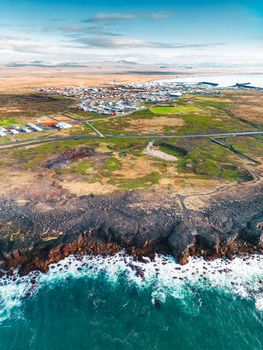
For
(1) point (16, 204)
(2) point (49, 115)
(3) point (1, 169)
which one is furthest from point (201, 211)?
(2) point (49, 115)

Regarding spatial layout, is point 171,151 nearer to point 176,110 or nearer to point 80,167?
point 80,167

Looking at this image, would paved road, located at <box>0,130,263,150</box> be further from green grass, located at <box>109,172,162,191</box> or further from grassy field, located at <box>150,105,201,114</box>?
grassy field, located at <box>150,105,201,114</box>

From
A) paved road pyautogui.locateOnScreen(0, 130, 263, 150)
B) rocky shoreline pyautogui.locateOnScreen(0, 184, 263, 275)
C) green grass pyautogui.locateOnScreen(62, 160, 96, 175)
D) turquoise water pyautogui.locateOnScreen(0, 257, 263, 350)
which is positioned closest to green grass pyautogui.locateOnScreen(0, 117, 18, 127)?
paved road pyautogui.locateOnScreen(0, 130, 263, 150)

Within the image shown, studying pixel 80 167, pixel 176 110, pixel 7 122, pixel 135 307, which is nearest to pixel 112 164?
pixel 80 167

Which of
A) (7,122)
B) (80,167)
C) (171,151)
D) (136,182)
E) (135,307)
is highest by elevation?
(171,151)

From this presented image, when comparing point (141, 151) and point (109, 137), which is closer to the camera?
point (141, 151)

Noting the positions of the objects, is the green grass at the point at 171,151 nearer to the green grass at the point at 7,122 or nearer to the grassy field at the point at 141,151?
the grassy field at the point at 141,151
